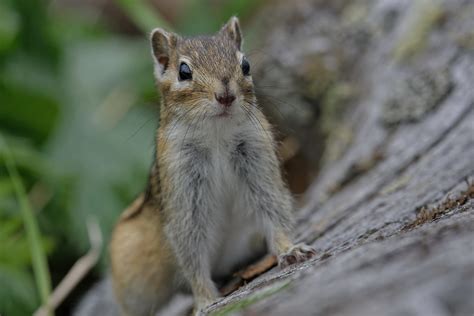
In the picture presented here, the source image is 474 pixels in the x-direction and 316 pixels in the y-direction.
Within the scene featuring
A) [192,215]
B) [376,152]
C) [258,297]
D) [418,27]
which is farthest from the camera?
[418,27]

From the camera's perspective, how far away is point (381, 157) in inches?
196

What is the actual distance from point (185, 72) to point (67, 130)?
291 cm

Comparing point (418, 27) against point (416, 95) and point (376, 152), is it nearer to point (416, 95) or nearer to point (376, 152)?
point (416, 95)

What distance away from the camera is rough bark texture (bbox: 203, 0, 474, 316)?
1904 mm

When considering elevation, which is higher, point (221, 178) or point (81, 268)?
point (81, 268)

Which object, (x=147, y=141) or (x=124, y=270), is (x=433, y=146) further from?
(x=147, y=141)

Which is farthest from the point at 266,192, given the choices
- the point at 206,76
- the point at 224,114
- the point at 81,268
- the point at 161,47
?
the point at 81,268

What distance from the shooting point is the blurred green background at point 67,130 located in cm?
550

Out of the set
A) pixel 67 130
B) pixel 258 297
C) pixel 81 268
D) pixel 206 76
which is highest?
pixel 67 130

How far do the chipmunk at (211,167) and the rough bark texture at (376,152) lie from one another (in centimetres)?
36

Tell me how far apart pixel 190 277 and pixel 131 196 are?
7.70 feet

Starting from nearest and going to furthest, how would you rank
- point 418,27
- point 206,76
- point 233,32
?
point 206,76 < point 233,32 < point 418,27

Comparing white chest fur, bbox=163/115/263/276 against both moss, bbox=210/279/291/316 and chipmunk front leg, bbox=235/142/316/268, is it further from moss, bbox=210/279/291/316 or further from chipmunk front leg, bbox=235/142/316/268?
moss, bbox=210/279/291/316

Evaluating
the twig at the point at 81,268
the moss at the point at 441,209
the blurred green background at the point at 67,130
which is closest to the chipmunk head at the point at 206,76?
the moss at the point at 441,209
